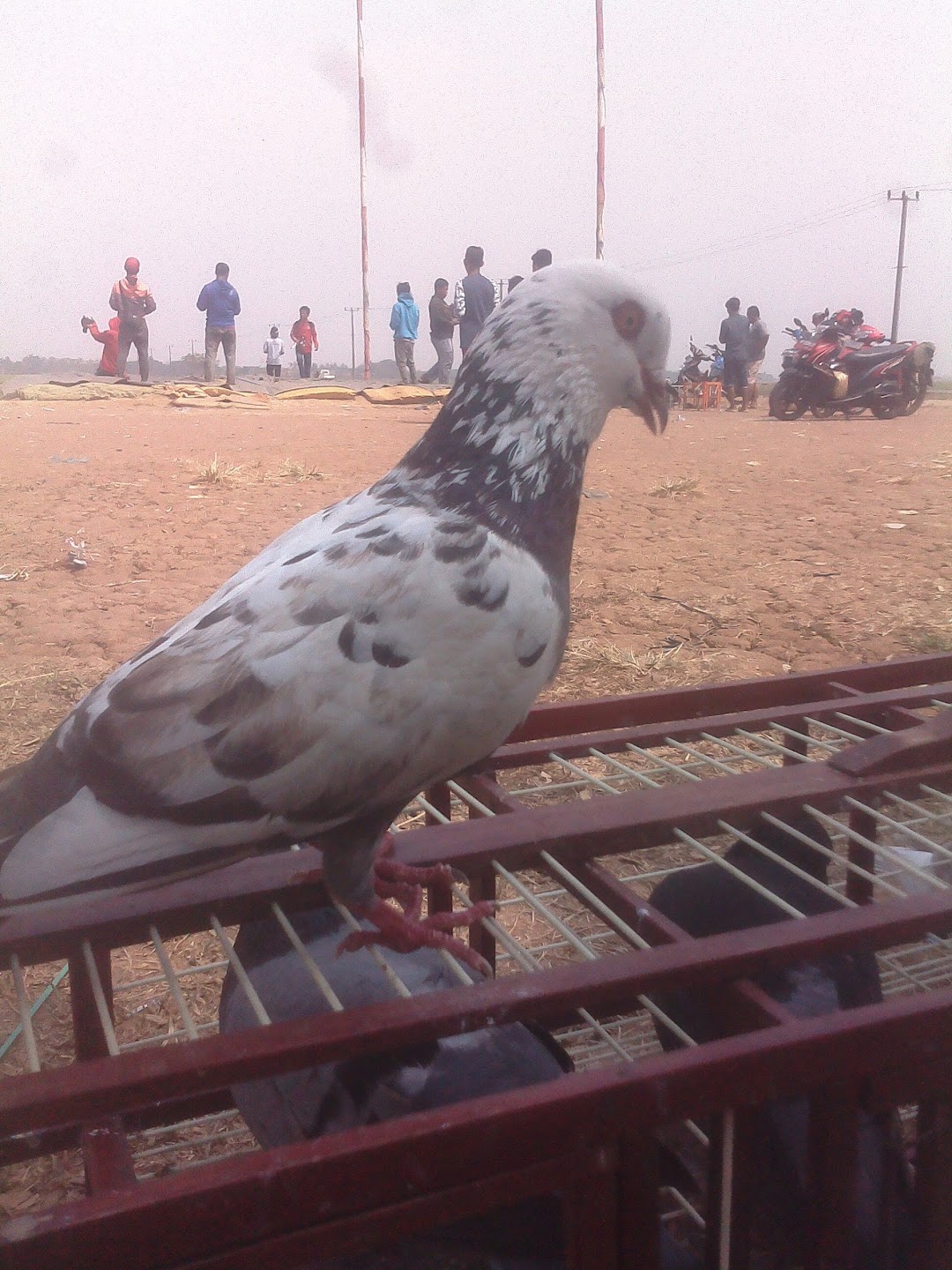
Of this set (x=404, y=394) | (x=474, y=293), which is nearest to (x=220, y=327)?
(x=404, y=394)

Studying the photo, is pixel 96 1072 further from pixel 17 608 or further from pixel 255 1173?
pixel 17 608

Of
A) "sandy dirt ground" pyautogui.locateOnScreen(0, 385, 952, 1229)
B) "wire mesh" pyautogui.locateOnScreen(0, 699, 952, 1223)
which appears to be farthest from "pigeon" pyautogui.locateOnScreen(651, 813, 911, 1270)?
"sandy dirt ground" pyautogui.locateOnScreen(0, 385, 952, 1229)

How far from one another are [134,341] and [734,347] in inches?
362

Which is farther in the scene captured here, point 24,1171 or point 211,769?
point 24,1171

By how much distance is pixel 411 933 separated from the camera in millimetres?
1411

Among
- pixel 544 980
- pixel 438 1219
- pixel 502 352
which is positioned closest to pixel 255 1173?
pixel 438 1219

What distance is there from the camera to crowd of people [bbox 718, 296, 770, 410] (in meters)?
15.1

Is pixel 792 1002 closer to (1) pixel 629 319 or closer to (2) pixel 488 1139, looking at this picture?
(2) pixel 488 1139

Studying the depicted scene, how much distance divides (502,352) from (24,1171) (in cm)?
154

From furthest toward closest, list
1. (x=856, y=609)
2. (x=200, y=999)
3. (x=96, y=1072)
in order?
(x=856, y=609) → (x=200, y=999) → (x=96, y=1072)

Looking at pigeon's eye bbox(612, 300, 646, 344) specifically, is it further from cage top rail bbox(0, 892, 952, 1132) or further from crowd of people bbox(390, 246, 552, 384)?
crowd of people bbox(390, 246, 552, 384)

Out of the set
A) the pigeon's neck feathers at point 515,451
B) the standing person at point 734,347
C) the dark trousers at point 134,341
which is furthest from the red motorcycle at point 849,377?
the pigeon's neck feathers at point 515,451

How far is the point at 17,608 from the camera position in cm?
388

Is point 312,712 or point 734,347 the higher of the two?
point 734,347
